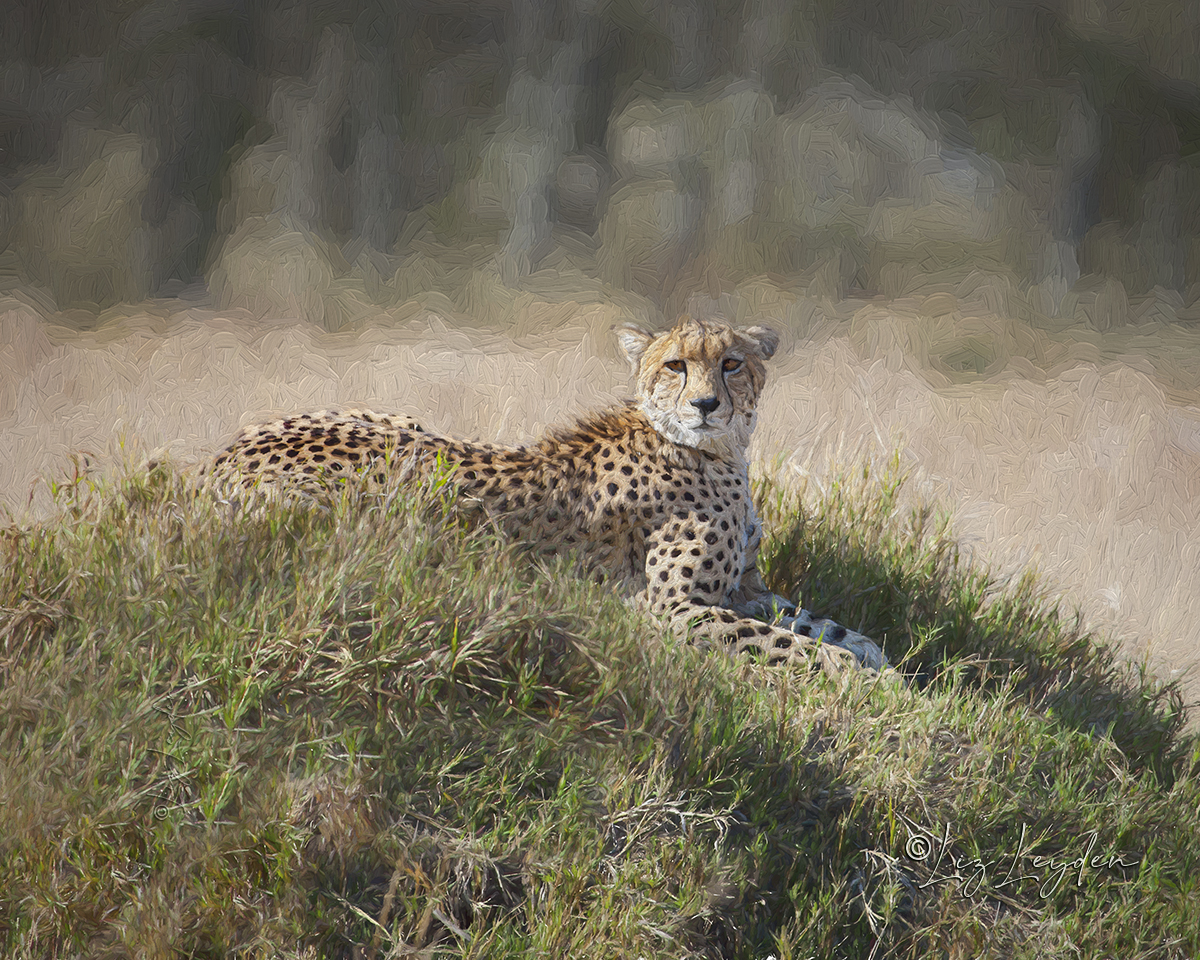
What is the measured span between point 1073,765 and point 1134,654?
1.38 metres

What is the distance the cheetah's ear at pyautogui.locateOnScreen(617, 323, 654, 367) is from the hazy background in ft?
15.2

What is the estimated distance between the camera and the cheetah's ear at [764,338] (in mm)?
4051

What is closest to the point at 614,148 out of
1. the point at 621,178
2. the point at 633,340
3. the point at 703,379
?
the point at 621,178

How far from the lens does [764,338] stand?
409cm

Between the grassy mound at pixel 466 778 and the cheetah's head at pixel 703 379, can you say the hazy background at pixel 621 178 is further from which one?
the grassy mound at pixel 466 778

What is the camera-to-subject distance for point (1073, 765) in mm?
3355

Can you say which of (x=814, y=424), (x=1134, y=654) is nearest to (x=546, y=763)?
(x=1134, y=654)

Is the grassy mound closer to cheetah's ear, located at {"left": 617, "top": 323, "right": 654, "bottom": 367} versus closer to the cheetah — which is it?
the cheetah

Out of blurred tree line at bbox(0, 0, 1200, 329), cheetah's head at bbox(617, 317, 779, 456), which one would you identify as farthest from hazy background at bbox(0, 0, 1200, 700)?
cheetah's head at bbox(617, 317, 779, 456)

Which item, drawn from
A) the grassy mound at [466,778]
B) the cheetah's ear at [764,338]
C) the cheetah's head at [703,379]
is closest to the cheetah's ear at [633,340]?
the cheetah's head at [703,379]

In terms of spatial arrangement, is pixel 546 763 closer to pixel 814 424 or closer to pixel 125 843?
pixel 125 843

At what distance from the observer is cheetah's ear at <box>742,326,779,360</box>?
4051 mm

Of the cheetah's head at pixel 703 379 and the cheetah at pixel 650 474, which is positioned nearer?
the cheetah at pixel 650 474

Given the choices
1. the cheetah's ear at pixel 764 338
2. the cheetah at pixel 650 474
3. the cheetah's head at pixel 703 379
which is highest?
the cheetah's ear at pixel 764 338
